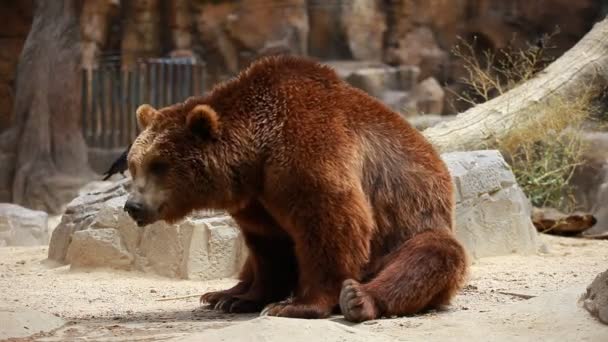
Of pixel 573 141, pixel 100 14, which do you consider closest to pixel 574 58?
pixel 573 141

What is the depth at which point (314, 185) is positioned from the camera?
539 centimetres

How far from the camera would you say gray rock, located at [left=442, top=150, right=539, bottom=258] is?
28.0ft

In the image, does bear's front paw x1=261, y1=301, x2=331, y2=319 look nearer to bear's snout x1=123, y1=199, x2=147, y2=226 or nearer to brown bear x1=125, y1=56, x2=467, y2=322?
brown bear x1=125, y1=56, x2=467, y2=322

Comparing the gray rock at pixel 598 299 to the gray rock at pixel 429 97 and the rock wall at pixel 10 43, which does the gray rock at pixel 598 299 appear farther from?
the rock wall at pixel 10 43

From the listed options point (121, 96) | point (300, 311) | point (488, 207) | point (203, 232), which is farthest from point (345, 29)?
point (300, 311)

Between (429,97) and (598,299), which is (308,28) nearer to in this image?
(429,97)

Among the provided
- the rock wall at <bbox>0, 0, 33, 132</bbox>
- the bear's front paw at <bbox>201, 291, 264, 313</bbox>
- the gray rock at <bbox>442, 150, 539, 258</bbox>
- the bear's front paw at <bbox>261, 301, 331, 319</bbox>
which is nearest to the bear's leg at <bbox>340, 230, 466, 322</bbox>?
the bear's front paw at <bbox>261, 301, 331, 319</bbox>

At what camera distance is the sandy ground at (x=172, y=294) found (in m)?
5.16

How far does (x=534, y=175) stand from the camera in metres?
11.4

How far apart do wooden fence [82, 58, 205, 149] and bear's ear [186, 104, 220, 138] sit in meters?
10.6

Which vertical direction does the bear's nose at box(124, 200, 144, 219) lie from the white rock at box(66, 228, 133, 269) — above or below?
above

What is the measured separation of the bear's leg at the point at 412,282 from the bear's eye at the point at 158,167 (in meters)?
1.21

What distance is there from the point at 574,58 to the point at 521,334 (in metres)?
6.99

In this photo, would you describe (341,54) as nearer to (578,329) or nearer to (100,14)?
(100,14)
